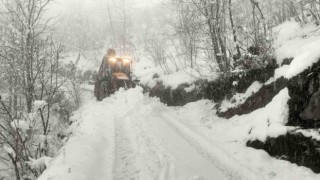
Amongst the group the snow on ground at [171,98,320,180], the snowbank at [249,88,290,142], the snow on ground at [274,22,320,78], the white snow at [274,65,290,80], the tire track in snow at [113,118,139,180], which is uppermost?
the snow on ground at [274,22,320,78]

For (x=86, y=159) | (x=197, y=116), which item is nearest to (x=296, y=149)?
(x=86, y=159)

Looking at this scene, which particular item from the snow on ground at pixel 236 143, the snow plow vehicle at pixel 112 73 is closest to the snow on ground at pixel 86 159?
the snow on ground at pixel 236 143

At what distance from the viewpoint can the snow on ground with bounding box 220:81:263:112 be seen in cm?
1164

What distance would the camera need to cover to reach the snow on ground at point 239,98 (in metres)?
11.6

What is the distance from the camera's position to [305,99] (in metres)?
7.58

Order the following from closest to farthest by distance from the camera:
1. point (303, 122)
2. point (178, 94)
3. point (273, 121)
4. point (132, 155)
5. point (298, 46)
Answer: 1. point (303, 122)
2. point (273, 121)
3. point (132, 155)
4. point (298, 46)
5. point (178, 94)

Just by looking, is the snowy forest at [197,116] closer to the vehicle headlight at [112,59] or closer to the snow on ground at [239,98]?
the snow on ground at [239,98]

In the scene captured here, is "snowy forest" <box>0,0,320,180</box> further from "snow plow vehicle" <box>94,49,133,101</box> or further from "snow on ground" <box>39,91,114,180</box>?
"snow plow vehicle" <box>94,49,133,101</box>

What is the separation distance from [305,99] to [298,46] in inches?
121

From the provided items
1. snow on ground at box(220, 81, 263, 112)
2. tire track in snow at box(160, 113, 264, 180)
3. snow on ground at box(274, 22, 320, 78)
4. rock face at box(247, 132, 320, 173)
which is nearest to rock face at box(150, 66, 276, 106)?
snow on ground at box(220, 81, 263, 112)

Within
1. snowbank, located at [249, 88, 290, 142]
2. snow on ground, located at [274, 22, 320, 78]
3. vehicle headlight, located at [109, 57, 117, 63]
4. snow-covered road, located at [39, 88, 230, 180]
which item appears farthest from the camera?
vehicle headlight, located at [109, 57, 117, 63]

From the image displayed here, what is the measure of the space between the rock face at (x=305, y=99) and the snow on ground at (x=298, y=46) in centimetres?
19

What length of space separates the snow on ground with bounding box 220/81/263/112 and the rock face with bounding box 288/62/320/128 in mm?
3543

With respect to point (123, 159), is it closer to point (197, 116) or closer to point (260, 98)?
point (260, 98)
